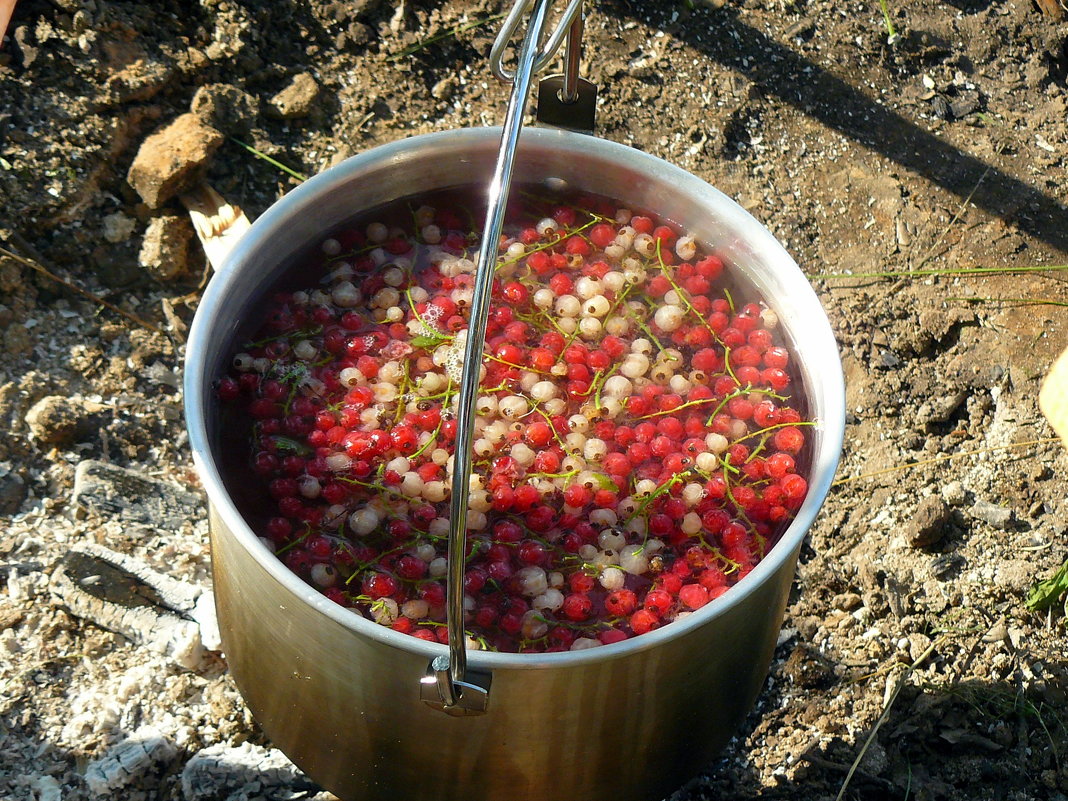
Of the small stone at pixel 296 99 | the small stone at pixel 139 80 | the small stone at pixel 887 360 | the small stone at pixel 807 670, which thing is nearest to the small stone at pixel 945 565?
the small stone at pixel 807 670

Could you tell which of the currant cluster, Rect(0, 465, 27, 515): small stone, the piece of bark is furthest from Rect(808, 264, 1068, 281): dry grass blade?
Rect(0, 465, 27, 515): small stone

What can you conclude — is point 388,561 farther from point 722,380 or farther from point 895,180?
point 895,180

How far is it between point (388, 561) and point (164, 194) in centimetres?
104

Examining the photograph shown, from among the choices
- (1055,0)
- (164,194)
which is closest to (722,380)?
(164,194)

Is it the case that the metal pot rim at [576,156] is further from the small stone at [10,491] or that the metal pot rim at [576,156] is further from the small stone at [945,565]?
the small stone at [10,491]

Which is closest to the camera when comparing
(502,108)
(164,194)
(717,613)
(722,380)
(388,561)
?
(717,613)

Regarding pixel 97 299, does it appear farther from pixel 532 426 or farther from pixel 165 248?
pixel 532 426

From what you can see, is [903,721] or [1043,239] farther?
[1043,239]

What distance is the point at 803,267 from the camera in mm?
2098

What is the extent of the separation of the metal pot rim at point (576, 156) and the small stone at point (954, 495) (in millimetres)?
604

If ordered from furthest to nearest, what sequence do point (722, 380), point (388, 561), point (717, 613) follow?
point (722, 380)
point (388, 561)
point (717, 613)

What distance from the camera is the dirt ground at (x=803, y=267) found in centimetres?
160

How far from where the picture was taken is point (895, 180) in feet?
7.24

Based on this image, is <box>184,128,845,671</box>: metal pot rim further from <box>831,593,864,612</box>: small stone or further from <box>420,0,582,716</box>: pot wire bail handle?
<box>831,593,864,612</box>: small stone
